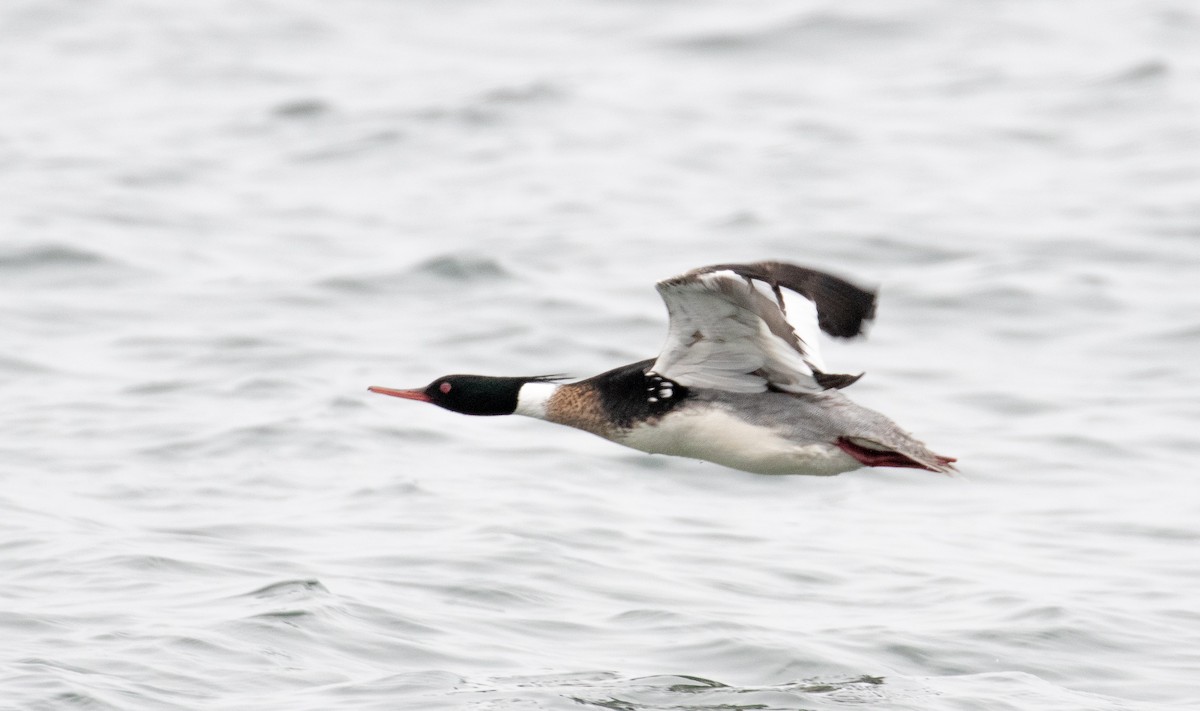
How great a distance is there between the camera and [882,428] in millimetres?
8039

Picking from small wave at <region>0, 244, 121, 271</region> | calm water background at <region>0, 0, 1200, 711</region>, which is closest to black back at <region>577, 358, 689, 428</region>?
calm water background at <region>0, 0, 1200, 711</region>

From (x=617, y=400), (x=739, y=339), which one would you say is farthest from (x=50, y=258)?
(x=739, y=339)

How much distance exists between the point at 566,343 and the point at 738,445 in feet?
17.0

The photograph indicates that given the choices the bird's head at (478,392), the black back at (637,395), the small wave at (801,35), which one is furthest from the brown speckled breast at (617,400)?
the small wave at (801,35)

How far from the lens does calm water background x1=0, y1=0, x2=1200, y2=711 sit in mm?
8148

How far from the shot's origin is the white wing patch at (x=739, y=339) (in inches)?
300

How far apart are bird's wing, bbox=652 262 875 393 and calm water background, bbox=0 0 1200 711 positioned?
46.4 inches

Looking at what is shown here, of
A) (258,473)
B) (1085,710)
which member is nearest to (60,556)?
(258,473)

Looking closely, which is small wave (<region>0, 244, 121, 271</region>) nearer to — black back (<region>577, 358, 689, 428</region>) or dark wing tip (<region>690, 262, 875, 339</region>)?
black back (<region>577, 358, 689, 428</region>)

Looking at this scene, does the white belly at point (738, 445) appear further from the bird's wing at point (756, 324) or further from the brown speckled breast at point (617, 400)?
the bird's wing at point (756, 324)

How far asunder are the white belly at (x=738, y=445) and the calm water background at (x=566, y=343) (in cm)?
81

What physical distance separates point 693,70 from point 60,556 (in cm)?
1324

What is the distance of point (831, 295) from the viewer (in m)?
7.77

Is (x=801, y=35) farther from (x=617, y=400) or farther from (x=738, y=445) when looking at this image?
(x=738, y=445)
